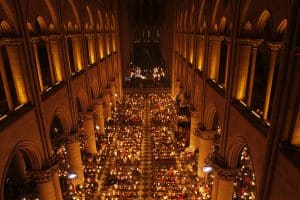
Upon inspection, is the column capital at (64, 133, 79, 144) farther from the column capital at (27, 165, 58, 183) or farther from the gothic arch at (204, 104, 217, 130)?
the gothic arch at (204, 104, 217, 130)

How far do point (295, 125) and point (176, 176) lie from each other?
41.3 feet

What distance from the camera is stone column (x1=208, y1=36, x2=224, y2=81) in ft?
44.8

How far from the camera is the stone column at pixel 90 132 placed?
19.4 metres

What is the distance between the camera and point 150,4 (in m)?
40.5

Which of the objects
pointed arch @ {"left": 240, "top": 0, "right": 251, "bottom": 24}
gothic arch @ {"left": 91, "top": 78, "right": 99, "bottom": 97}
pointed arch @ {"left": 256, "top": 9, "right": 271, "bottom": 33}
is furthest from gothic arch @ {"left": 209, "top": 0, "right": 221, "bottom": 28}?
gothic arch @ {"left": 91, "top": 78, "right": 99, "bottom": 97}

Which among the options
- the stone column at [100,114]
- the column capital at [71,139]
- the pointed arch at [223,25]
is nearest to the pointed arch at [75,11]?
the column capital at [71,139]

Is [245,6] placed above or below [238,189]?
above

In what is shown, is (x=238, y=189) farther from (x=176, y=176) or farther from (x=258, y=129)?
(x=258, y=129)

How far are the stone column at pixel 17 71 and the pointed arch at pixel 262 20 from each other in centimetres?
909

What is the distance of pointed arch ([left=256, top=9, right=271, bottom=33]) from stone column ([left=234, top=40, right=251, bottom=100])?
78cm

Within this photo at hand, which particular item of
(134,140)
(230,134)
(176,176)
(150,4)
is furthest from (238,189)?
(150,4)

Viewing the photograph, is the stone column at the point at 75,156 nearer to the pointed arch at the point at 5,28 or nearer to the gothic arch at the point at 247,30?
the pointed arch at the point at 5,28

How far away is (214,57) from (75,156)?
36.6 feet

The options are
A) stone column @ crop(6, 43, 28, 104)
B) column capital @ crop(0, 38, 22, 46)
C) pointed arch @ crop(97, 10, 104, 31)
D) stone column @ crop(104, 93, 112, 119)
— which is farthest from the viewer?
stone column @ crop(104, 93, 112, 119)
